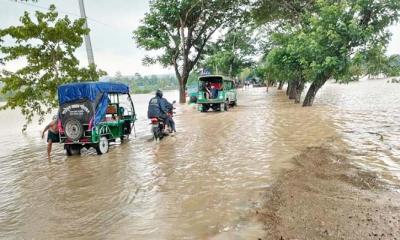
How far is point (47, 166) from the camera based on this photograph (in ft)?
32.8

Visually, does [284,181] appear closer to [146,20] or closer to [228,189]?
[228,189]

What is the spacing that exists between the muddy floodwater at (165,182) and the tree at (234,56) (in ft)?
101

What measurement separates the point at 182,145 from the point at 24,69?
8439mm

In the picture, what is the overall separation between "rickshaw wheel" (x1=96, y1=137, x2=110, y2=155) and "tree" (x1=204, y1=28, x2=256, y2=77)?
1245 inches

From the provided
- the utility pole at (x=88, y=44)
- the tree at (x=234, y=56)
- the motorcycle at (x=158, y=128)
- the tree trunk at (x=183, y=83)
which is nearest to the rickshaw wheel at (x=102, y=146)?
the motorcycle at (x=158, y=128)

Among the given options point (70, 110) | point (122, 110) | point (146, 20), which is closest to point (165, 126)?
point (122, 110)

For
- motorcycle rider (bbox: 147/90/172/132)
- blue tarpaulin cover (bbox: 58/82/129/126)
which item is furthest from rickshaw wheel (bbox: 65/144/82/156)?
motorcycle rider (bbox: 147/90/172/132)

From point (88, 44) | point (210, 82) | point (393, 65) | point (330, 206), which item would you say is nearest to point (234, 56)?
point (210, 82)

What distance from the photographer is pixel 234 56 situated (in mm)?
47594

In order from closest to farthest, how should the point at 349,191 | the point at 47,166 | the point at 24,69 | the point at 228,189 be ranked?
the point at 349,191 < the point at 228,189 < the point at 47,166 < the point at 24,69

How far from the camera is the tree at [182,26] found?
→ 29.5 metres

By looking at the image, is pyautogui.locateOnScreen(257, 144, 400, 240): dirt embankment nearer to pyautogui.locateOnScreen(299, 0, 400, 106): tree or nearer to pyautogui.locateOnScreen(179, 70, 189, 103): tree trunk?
pyautogui.locateOnScreen(299, 0, 400, 106): tree

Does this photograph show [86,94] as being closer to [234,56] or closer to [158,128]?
[158,128]

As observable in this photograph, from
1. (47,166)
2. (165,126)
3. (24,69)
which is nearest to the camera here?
(47,166)
